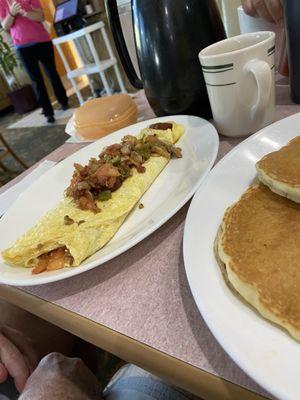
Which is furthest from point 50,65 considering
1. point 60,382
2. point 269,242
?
point 269,242

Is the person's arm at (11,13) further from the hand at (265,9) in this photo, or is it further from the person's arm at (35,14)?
the hand at (265,9)

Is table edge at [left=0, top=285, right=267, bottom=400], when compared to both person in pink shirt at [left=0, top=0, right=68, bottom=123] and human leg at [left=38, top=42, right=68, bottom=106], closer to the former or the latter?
person in pink shirt at [left=0, top=0, right=68, bottom=123]

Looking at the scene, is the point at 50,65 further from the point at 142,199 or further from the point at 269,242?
the point at 269,242

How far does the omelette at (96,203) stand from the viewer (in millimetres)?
491

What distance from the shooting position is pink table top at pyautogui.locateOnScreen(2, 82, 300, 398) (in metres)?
0.32

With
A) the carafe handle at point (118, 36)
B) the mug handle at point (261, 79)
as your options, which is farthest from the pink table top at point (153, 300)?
the carafe handle at point (118, 36)

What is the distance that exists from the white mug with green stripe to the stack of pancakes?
0.15 meters

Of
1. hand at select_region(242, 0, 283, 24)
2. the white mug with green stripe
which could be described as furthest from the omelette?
hand at select_region(242, 0, 283, 24)

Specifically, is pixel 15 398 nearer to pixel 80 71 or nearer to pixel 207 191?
pixel 207 191

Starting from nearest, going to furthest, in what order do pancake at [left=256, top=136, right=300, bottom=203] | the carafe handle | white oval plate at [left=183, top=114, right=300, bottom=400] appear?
1. white oval plate at [left=183, top=114, right=300, bottom=400]
2. pancake at [left=256, top=136, right=300, bottom=203]
3. the carafe handle

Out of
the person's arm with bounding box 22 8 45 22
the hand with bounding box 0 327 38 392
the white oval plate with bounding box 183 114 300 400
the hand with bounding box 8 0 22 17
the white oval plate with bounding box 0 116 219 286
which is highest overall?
the hand with bounding box 8 0 22 17

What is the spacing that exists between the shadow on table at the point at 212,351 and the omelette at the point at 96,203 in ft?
0.58

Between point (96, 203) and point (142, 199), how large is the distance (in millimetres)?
84

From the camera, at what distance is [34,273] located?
1.55ft
